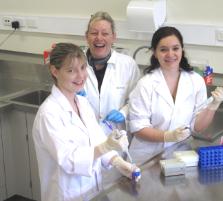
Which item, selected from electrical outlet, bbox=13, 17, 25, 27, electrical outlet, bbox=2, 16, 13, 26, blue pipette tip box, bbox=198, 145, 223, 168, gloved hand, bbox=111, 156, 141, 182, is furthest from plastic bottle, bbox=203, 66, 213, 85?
electrical outlet, bbox=2, 16, 13, 26

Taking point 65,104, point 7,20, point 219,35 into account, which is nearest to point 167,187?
point 65,104

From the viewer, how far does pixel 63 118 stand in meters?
1.50

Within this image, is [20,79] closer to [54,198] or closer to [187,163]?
[54,198]

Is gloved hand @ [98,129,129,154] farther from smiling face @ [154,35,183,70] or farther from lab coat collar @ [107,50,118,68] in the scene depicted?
lab coat collar @ [107,50,118,68]

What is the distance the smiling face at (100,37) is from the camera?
1.94 m

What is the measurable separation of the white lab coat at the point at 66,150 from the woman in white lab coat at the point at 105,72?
347mm

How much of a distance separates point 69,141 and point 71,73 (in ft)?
0.79

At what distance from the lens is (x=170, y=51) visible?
175 centimetres

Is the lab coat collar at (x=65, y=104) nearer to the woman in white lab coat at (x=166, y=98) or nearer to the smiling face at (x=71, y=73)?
the smiling face at (x=71, y=73)

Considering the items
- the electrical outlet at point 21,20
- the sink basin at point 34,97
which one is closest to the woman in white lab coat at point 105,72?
the sink basin at point 34,97

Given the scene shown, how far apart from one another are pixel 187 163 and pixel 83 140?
0.39m

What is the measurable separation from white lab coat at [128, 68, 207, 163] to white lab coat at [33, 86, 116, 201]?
9.5 inches

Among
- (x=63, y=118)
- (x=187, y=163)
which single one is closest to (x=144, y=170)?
(x=187, y=163)

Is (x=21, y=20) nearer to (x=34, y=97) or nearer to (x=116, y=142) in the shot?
(x=34, y=97)
